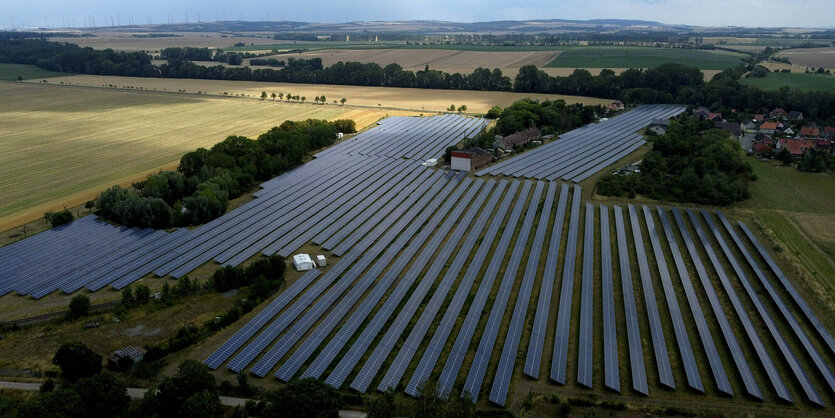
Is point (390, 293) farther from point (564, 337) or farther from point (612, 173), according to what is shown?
point (612, 173)

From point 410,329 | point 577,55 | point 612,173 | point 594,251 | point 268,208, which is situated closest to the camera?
point 410,329

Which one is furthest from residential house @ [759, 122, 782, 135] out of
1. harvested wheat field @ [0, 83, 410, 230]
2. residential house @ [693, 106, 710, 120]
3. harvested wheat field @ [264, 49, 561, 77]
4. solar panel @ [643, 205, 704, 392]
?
harvested wheat field @ [264, 49, 561, 77]

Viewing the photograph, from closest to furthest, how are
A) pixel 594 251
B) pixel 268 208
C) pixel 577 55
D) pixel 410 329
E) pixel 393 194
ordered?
1. pixel 410 329
2. pixel 594 251
3. pixel 268 208
4. pixel 393 194
5. pixel 577 55

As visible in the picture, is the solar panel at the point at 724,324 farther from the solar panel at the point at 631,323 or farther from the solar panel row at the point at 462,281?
the solar panel row at the point at 462,281

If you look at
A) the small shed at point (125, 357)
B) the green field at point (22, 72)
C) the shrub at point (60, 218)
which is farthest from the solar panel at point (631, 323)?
the green field at point (22, 72)

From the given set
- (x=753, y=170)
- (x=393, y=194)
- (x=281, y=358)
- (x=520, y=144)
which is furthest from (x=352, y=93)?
(x=281, y=358)

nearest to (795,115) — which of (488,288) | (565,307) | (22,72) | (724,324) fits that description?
(724,324)

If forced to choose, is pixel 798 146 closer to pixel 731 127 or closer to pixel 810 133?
pixel 810 133
